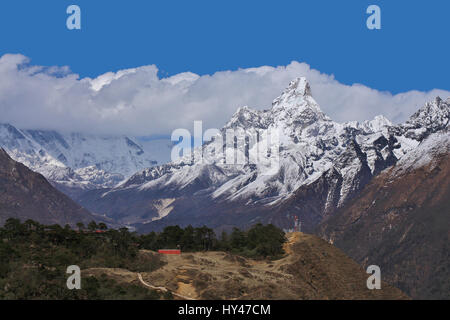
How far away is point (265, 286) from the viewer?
19550 centimetres

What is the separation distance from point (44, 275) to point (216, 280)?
48.6 metres

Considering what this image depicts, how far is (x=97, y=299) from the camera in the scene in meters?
174
